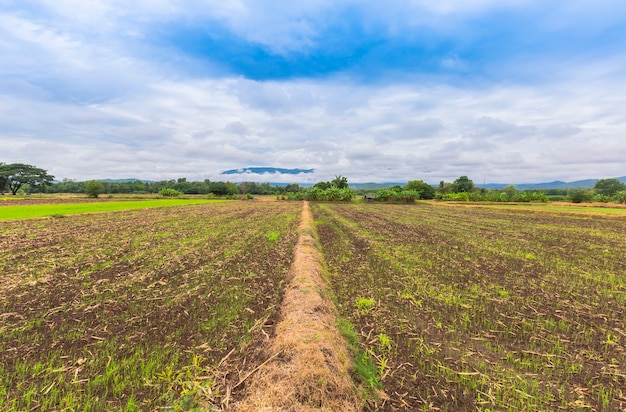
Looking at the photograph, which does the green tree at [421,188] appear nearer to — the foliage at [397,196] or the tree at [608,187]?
the foliage at [397,196]

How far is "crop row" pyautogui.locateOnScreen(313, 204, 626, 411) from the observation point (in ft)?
12.7

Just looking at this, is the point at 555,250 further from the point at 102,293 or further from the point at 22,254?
the point at 22,254

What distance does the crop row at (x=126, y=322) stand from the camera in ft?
12.0

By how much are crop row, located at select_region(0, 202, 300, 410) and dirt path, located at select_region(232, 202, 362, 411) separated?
0.62 m

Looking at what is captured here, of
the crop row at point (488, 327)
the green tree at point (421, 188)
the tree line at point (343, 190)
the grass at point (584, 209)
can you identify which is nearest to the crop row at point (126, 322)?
the crop row at point (488, 327)

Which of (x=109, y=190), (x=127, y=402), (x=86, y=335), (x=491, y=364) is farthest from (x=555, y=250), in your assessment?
(x=109, y=190)

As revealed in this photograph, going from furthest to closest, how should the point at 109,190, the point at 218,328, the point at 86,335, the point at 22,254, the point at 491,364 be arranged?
the point at 109,190 → the point at 22,254 → the point at 218,328 → the point at 86,335 → the point at 491,364

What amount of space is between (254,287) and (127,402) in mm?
4475

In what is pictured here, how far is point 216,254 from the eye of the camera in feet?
38.0

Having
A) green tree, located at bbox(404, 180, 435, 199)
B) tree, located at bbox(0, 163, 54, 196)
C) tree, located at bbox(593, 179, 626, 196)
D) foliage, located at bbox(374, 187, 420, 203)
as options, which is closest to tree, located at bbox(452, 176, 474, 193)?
green tree, located at bbox(404, 180, 435, 199)

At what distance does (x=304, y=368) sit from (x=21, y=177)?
133 m

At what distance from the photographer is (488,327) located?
5.79 m

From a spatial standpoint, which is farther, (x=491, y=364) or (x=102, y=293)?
(x=102, y=293)

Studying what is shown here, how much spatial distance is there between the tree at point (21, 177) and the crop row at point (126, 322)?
380ft
